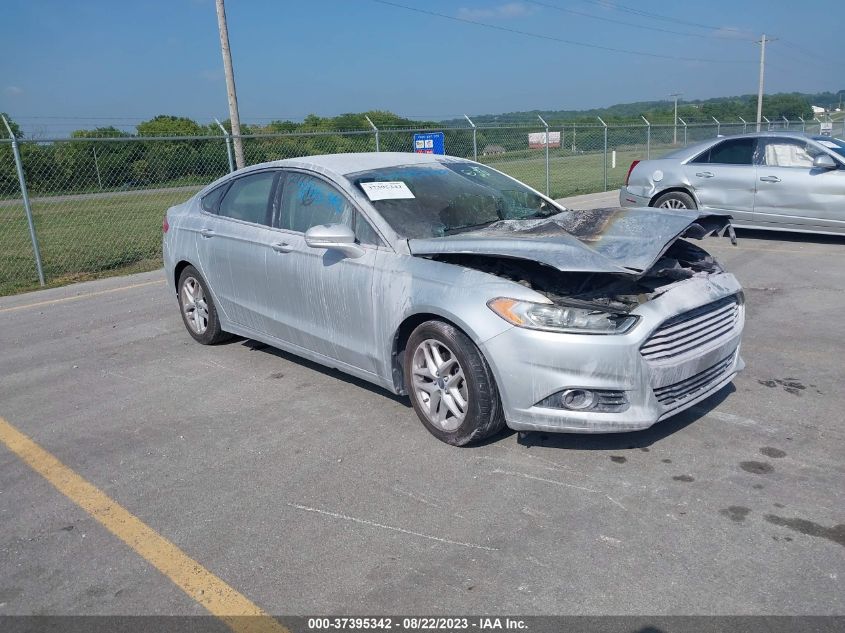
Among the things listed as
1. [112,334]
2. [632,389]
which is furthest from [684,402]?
[112,334]

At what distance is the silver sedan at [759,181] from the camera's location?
10.0 metres

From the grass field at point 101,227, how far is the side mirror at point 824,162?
934 cm

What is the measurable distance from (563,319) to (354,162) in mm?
2199

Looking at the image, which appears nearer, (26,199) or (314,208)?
(314,208)

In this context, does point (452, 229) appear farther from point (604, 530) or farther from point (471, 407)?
point (604, 530)

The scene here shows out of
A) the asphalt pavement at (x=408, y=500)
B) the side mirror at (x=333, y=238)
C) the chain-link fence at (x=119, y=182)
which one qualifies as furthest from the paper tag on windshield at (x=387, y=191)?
the chain-link fence at (x=119, y=182)

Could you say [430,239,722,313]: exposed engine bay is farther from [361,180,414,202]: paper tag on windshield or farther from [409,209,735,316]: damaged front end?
[361,180,414,202]: paper tag on windshield

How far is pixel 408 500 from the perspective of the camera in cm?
369

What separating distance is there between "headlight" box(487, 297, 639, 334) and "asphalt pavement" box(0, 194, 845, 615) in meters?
0.74

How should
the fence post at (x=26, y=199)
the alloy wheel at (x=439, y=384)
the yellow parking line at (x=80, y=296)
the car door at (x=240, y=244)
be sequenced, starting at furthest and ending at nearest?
the fence post at (x=26, y=199) → the yellow parking line at (x=80, y=296) → the car door at (x=240, y=244) → the alloy wheel at (x=439, y=384)

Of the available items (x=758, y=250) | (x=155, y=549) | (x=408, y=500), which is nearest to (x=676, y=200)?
(x=758, y=250)

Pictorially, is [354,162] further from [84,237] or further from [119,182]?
[119,182]

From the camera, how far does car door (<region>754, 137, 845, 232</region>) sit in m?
9.94

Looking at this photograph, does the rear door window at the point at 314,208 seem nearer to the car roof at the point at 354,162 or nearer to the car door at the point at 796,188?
the car roof at the point at 354,162
